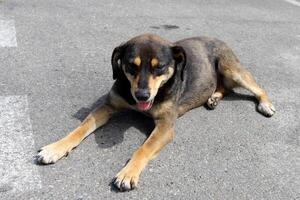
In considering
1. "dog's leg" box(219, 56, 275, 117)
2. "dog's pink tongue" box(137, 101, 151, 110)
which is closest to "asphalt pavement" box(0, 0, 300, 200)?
"dog's leg" box(219, 56, 275, 117)

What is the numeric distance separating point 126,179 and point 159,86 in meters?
0.99

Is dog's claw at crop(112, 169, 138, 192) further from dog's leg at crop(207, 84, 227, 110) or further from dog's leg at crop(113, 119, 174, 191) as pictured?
dog's leg at crop(207, 84, 227, 110)

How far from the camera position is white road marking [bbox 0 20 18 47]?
20.2ft

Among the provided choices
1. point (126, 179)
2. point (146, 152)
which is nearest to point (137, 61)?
point (146, 152)

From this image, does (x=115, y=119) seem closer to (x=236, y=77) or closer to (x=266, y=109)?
(x=236, y=77)

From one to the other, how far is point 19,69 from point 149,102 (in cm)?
194

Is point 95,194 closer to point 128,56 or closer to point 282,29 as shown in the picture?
point 128,56

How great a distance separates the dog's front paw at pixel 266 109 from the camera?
5.32m

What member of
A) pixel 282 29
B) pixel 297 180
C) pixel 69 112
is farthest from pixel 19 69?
pixel 282 29

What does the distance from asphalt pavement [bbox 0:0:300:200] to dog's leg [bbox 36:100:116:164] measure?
0.24 ft

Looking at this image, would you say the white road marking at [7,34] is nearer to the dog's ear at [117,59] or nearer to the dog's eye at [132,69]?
the dog's ear at [117,59]

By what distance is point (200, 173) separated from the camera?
164 inches

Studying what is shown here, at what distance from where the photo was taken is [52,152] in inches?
158

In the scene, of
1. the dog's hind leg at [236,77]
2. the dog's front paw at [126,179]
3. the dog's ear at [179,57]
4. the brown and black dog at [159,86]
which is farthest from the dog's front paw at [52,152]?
the dog's hind leg at [236,77]
